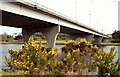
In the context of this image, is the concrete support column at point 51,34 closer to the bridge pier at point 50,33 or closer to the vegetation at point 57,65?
the bridge pier at point 50,33

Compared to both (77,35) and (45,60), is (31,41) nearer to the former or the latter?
(45,60)

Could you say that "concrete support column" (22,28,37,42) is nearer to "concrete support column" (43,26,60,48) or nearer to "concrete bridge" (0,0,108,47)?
"concrete bridge" (0,0,108,47)

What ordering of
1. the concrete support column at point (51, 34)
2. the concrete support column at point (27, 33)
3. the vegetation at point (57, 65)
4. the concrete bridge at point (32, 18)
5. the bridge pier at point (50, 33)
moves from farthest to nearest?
Answer: the concrete support column at point (27, 33) → the concrete support column at point (51, 34) → the bridge pier at point (50, 33) → the concrete bridge at point (32, 18) → the vegetation at point (57, 65)

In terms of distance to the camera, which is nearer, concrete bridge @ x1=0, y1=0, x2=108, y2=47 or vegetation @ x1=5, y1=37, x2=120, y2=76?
vegetation @ x1=5, y1=37, x2=120, y2=76

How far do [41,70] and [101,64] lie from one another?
2696 mm

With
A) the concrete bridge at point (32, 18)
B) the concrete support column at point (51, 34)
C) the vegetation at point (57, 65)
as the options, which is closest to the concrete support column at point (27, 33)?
the concrete bridge at point (32, 18)

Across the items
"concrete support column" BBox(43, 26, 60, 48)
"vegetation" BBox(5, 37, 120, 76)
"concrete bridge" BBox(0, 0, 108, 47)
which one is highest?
"concrete bridge" BBox(0, 0, 108, 47)

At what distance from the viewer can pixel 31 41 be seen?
12359 mm

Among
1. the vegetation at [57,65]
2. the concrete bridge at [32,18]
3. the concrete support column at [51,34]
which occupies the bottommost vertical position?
the vegetation at [57,65]

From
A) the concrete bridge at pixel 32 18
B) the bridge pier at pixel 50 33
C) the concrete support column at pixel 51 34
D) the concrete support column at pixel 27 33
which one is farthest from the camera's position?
the concrete support column at pixel 27 33

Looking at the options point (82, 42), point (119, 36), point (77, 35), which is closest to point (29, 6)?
point (82, 42)

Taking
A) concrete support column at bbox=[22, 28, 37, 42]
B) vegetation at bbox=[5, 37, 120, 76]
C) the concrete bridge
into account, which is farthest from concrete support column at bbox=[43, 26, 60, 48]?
vegetation at bbox=[5, 37, 120, 76]

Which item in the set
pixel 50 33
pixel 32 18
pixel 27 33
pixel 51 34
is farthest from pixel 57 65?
pixel 27 33

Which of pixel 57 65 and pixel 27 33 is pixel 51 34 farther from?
pixel 57 65
